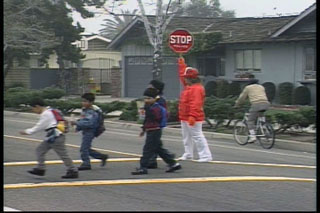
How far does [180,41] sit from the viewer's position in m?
20.2

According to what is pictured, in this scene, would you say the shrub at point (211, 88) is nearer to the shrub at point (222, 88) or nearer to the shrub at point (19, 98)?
the shrub at point (222, 88)

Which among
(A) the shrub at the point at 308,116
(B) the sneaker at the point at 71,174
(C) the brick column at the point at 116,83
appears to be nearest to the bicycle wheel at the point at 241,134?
(A) the shrub at the point at 308,116

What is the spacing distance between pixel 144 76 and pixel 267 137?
2155cm

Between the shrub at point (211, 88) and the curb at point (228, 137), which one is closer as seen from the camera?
the curb at point (228, 137)

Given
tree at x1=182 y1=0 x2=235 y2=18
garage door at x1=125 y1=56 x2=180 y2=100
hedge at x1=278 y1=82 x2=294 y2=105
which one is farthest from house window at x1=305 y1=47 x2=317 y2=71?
garage door at x1=125 y1=56 x2=180 y2=100

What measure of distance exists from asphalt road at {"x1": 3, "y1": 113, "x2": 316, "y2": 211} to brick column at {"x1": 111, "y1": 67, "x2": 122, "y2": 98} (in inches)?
993

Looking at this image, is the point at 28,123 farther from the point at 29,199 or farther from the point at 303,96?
the point at 29,199

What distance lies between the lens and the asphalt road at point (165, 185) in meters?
8.32

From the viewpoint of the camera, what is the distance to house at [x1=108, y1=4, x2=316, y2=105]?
2897 cm

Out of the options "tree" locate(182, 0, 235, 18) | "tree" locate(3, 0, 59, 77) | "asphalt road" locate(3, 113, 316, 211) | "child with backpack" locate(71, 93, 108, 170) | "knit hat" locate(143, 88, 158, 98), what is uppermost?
"tree" locate(182, 0, 235, 18)

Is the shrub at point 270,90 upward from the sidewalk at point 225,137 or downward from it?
upward

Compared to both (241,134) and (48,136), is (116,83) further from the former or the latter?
(48,136)

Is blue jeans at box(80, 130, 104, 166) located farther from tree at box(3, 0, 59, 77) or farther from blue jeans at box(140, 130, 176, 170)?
tree at box(3, 0, 59, 77)

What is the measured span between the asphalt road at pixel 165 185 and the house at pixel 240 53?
47.3ft
